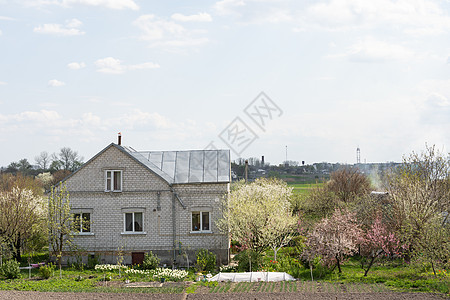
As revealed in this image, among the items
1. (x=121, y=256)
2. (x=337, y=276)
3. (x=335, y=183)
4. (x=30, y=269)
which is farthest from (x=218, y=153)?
(x=335, y=183)

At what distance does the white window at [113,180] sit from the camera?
25188mm

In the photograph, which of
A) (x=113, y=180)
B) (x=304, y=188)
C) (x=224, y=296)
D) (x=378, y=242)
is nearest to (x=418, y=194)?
(x=378, y=242)

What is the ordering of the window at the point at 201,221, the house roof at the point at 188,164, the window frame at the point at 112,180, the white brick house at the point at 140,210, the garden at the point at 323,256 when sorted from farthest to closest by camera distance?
the house roof at the point at 188,164, the window frame at the point at 112,180, the window at the point at 201,221, the white brick house at the point at 140,210, the garden at the point at 323,256

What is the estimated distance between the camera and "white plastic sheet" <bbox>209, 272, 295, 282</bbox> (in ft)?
65.7

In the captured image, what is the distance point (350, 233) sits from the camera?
68.3 feet

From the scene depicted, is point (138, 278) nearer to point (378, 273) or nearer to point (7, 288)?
point (7, 288)

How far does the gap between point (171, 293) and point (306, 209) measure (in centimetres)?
1796

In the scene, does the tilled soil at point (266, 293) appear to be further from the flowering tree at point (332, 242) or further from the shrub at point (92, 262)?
the shrub at point (92, 262)

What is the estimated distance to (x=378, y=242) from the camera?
21.2m

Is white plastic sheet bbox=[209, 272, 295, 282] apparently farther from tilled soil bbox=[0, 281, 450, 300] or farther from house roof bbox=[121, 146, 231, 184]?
house roof bbox=[121, 146, 231, 184]

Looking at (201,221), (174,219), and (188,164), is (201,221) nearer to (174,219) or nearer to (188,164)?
(174,219)

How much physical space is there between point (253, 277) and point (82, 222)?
1066cm

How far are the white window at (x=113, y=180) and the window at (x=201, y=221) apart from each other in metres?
4.58

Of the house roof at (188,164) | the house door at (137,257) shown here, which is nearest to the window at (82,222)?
the house door at (137,257)
